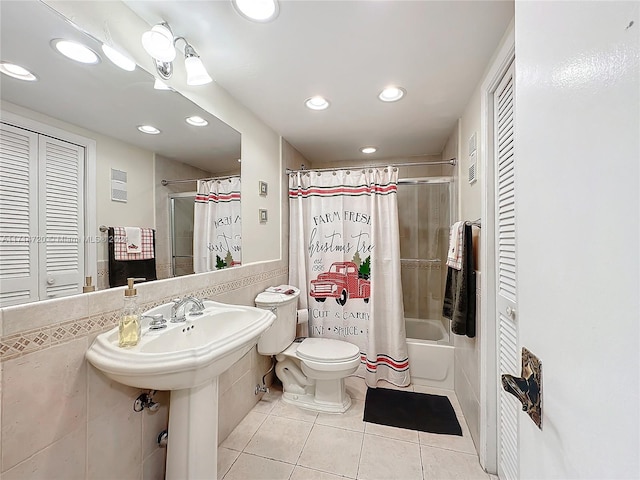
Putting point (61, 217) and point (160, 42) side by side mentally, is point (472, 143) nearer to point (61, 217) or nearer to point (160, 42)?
point (160, 42)

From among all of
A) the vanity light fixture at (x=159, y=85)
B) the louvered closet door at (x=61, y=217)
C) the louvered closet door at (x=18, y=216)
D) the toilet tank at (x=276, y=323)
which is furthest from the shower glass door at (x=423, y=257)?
the louvered closet door at (x=18, y=216)

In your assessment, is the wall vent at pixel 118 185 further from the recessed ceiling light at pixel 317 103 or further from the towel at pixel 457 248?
the towel at pixel 457 248

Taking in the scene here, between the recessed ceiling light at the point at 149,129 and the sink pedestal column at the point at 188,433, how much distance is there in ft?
3.88

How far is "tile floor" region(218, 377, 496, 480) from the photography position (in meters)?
1.44

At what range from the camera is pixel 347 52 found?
4.47 feet

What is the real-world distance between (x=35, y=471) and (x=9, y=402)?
25cm

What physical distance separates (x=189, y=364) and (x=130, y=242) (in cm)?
64

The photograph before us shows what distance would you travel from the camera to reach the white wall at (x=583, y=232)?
0.31 metres

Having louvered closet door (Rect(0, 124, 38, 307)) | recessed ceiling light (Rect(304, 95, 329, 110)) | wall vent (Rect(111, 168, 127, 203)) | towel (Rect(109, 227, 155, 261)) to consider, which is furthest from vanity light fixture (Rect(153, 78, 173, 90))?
recessed ceiling light (Rect(304, 95, 329, 110))

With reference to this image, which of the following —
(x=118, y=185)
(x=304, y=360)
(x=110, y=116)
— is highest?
(x=110, y=116)

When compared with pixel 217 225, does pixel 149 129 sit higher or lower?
higher

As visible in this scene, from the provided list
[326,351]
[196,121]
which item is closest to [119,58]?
[196,121]

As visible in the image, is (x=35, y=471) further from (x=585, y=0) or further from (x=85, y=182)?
(x=585, y=0)

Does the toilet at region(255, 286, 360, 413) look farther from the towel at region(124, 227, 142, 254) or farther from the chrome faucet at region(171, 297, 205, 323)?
the towel at region(124, 227, 142, 254)
